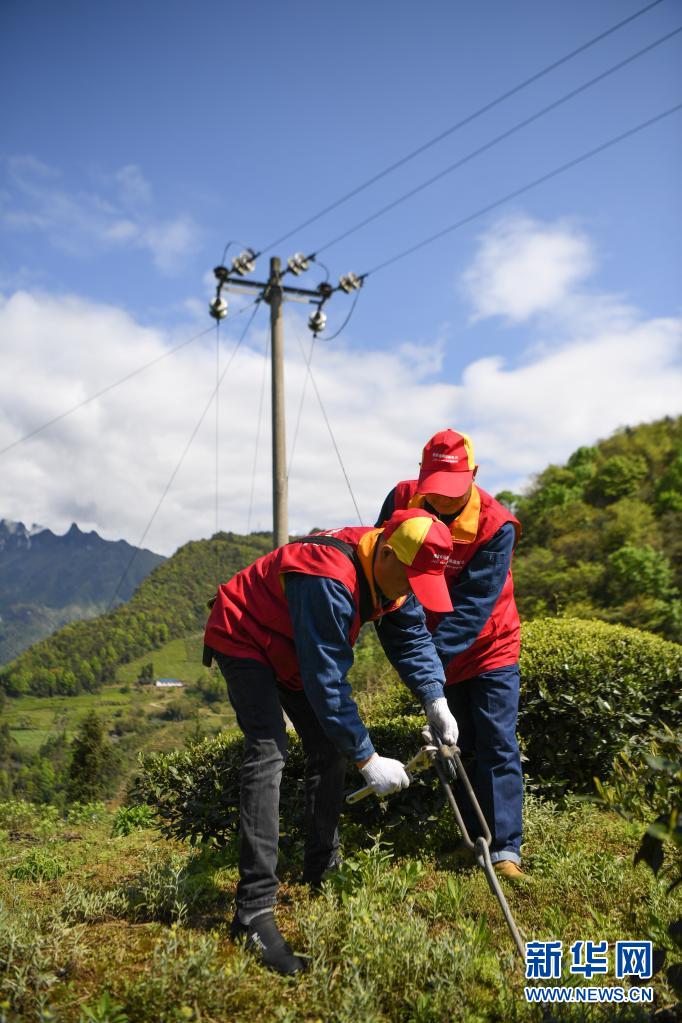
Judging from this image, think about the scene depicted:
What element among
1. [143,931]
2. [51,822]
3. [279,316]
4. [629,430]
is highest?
[629,430]

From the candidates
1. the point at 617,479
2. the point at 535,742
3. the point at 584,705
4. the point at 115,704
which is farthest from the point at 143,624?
the point at 584,705

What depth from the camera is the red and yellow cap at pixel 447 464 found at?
10.4ft

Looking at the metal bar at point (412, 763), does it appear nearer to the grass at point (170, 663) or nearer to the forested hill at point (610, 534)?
the forested hill at point (610, 534)

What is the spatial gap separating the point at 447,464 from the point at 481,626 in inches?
30.8

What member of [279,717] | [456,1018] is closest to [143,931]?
[279,717]

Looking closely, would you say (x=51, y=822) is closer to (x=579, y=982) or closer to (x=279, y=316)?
(x=579, y=982)

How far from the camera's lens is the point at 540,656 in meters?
4.49

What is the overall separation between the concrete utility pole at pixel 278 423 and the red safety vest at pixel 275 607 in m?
6.57

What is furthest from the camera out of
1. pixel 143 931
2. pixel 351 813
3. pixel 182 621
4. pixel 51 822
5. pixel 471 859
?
pixel 182 621

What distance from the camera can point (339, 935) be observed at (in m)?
2.37

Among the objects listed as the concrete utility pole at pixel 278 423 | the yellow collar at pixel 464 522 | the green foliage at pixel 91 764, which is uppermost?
the concrete utility pole at pixel 278 423

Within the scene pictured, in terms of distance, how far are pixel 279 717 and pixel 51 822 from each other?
4678 mm

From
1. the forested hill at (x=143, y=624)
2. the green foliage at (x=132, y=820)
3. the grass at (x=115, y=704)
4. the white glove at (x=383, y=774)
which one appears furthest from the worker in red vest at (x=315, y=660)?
the forested hill at (x=143, y=624)

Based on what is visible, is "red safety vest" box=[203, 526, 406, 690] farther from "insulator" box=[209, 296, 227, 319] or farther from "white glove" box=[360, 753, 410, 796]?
"insulator" box=[209, 296, 227, 319]
